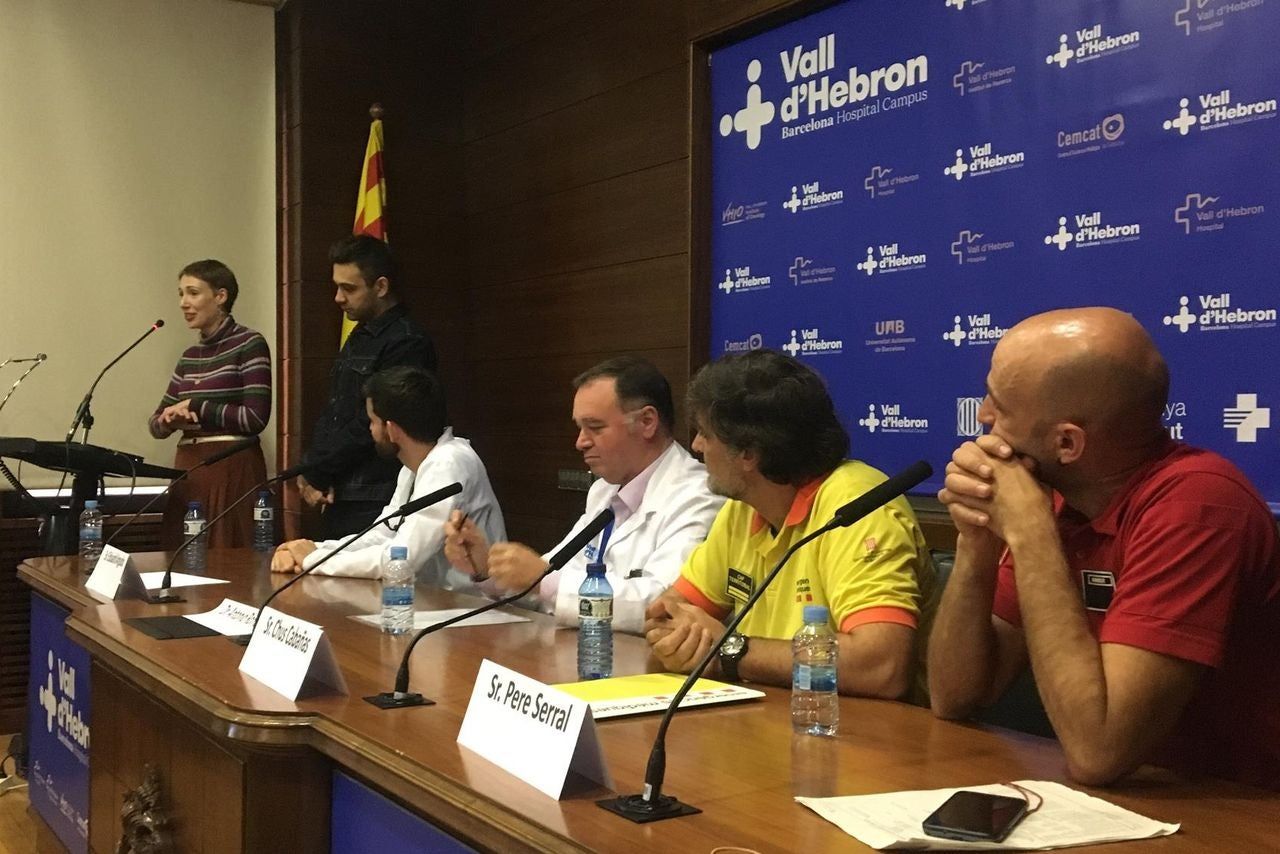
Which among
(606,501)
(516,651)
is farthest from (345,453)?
(516,651)

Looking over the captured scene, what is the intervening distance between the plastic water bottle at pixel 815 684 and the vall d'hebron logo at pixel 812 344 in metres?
1.86

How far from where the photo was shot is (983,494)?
1504 millimetres

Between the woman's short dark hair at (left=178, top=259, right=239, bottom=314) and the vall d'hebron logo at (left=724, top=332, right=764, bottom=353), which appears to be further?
the woman's short dark hair at (left=178, top=259, right=239, bottom=314)

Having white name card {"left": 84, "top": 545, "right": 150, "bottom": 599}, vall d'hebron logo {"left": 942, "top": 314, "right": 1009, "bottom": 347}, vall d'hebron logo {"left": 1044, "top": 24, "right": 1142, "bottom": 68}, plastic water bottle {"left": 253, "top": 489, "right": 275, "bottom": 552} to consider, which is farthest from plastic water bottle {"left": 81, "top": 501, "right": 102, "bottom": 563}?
vall d'hebron logo {"left": 1044, "top": 24, "right": 1142, "bottom": 68}

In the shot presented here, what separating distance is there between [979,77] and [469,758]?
7.16ft

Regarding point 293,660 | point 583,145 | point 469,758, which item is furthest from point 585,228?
point 469,758

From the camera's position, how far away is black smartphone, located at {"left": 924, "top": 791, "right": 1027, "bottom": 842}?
1062 mm

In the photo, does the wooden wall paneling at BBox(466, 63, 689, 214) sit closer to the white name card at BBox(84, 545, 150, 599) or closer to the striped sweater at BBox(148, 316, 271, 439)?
the striped sweater at BBox(148, 316, 271, 439)

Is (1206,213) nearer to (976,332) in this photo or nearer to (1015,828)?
(976,332)

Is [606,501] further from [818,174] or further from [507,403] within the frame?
[507,403]

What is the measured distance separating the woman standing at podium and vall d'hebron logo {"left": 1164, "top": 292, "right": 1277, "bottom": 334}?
307 cm

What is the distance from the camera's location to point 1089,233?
2.70 m

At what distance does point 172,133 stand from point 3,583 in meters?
1.94

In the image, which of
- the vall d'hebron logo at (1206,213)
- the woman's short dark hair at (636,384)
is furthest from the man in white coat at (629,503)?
Answer: the vall d'hebron logo at (1206,213)
